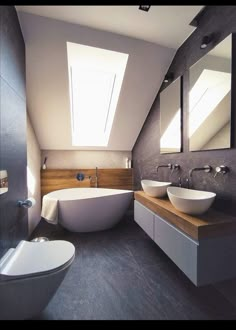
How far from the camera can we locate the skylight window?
1871 mm

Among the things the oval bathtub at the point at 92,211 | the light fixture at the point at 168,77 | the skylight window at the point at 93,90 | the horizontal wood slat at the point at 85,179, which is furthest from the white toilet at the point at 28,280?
the light fixture at the point at 168,77

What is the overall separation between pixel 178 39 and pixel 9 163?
1316mm

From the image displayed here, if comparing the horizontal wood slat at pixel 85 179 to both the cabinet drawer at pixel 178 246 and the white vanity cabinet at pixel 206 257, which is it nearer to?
the cabinet drawer at pixel 178 246

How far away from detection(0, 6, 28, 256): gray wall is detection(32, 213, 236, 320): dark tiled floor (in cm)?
61

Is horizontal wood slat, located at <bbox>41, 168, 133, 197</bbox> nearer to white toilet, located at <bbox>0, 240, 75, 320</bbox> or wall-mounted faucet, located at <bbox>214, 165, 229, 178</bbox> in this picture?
white toilet, located at <bbox>0, 240, 75, 320</bbox>

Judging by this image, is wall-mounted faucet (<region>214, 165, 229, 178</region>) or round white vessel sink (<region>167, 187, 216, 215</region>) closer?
round white vessel sink (<region>167, 187, 216, 215</region>)

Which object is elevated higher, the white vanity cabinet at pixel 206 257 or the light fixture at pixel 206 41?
the light fixture at pixel 206 41

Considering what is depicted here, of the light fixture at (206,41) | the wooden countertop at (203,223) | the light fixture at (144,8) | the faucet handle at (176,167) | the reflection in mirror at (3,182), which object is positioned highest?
the light fixture at (206,41)

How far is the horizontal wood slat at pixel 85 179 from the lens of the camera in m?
2.98

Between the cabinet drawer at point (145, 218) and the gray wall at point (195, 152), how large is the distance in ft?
1.83

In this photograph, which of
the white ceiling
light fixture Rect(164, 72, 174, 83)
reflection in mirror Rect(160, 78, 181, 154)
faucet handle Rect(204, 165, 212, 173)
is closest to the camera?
the white ceiling

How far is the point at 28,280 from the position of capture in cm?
95

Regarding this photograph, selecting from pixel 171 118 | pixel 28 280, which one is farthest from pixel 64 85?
pixel 28 280

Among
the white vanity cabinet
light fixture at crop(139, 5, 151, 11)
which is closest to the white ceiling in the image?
Answer: light fixture at crop(139, 5, 151, 11)
